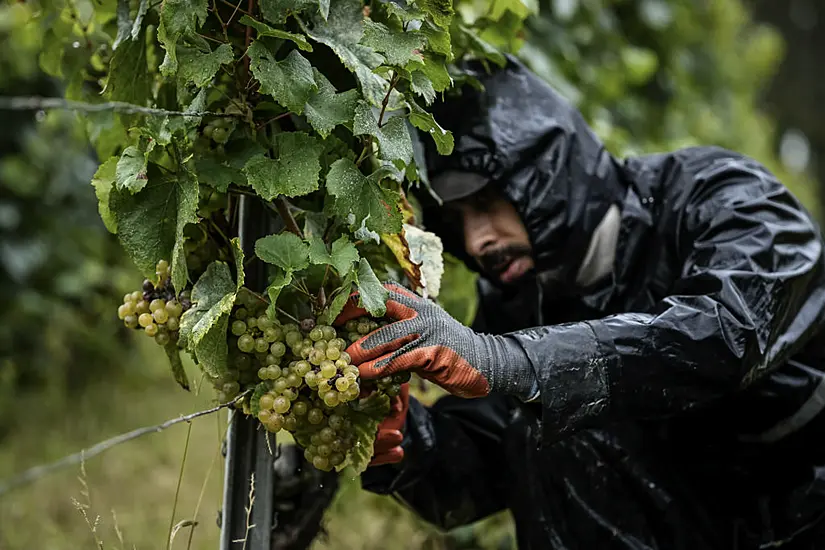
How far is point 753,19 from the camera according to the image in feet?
32.8

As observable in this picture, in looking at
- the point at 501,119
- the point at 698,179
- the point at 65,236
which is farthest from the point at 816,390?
the point at 65,236

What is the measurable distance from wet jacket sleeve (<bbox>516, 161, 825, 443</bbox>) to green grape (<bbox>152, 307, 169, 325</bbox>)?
58 cm

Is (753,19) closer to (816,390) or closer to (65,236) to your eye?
(65,236)

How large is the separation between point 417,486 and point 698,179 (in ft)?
3.03

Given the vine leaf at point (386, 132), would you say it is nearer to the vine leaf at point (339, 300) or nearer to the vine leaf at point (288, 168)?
the vine leaf at point (288, 168)

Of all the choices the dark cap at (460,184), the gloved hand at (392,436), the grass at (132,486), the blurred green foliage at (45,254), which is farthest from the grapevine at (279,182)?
the blurred green foliage at (45,254)

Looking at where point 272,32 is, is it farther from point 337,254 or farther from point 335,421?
point 335,421

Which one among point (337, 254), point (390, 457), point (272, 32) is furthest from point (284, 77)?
point (390, 457)

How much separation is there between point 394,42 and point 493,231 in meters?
0.68

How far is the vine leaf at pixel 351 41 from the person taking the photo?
1408 millimetres

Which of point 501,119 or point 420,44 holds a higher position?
point 420,44

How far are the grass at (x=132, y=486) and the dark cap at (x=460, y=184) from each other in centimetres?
91

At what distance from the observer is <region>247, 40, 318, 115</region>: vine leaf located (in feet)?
4.43

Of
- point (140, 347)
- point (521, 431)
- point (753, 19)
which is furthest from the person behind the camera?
point (753, 19)
